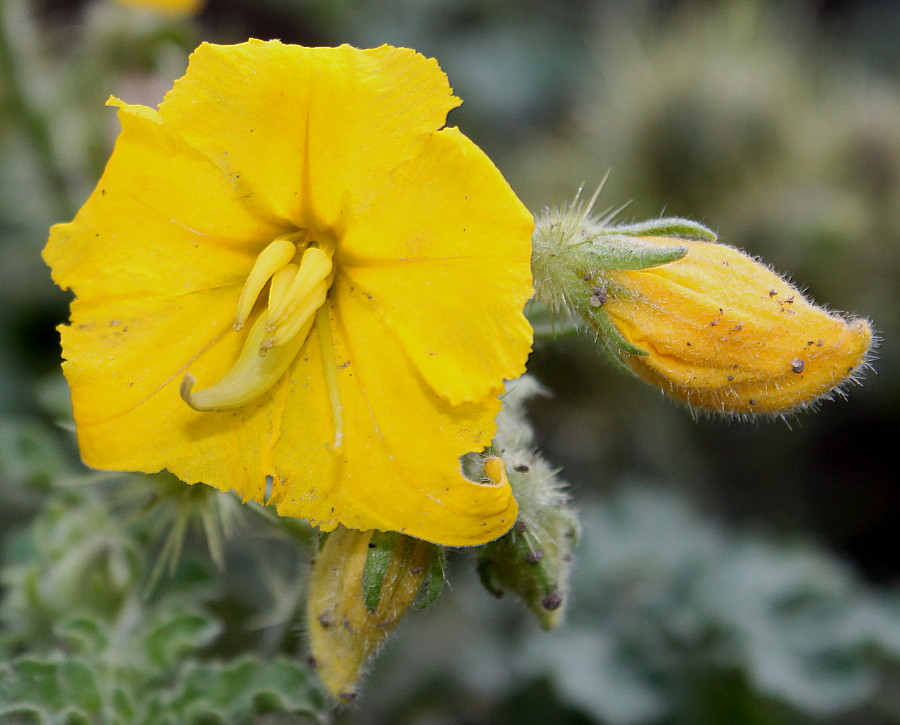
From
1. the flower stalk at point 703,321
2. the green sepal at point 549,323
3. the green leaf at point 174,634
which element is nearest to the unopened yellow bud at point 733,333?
the flower stalk at point 703,321

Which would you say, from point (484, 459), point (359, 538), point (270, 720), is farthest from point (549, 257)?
point (270, 720)

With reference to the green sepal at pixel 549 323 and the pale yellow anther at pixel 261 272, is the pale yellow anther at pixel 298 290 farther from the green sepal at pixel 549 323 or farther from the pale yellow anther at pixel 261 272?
the green sepal at pixel 549 323

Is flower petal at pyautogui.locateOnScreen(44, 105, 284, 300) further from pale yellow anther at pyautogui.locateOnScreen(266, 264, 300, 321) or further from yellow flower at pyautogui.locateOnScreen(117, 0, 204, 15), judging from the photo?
yellow flower at pyautogui.locateOnScreen(117, 0, 204, 15)

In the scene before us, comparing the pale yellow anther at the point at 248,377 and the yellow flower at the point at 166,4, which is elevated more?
the pale yellow anther at the point at 248,377

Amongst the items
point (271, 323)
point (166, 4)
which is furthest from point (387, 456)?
point (166, 4)

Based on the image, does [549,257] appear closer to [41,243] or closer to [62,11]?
[41,243]

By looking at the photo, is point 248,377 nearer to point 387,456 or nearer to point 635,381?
point 387,456

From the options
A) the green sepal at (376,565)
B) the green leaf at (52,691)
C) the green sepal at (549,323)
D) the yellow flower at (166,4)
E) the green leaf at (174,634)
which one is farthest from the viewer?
the yellow flower at (166,4)

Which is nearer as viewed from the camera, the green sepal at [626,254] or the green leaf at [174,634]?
the green sepal at [626,254]
